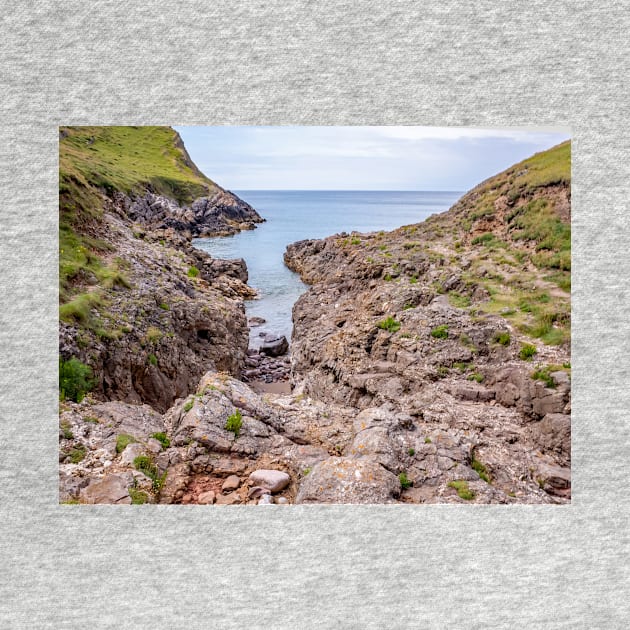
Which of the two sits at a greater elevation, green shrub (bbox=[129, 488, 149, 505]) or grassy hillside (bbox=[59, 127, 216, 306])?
grassy hillside (bbox=[59, 127, 216, 306])

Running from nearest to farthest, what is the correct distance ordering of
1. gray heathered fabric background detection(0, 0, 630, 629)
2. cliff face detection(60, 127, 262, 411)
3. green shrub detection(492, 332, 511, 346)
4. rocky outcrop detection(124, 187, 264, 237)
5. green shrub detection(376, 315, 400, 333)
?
1. gray heathered fabric background detection(0, 0, 630, 629)
2. cliff face detection(60, 127, 262, 411)
3. green shrub detection(492, 332, 511, 346)
4. rocky outcrop detection(124, 187, 264, 237)
5. green shrub detection(376, 315, 400, 333)

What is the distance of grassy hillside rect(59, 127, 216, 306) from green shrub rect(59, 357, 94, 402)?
0.38 meters

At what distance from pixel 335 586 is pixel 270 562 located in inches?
19.8

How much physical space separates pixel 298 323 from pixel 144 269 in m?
1.87

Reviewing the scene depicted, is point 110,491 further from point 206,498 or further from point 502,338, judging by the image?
point 502,338

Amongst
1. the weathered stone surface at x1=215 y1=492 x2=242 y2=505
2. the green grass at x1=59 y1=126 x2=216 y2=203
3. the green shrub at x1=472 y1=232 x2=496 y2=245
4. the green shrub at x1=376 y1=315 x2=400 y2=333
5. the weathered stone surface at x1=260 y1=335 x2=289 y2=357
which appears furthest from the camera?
the green shrub at x1=376 y1=315 x2=400 y2=333

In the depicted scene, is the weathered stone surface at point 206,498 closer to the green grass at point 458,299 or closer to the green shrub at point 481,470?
the green shrub at point 481,470

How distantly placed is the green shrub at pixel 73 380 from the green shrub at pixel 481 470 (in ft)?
10.5

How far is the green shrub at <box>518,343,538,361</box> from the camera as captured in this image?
3.45 meters

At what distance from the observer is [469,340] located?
3977 mm

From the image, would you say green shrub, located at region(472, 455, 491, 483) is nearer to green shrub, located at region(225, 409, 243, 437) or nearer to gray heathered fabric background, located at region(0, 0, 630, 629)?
gray heathered fabric background, located at region(0, 0, 630, 629)

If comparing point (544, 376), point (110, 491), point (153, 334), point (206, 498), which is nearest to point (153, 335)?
point (153, 334)

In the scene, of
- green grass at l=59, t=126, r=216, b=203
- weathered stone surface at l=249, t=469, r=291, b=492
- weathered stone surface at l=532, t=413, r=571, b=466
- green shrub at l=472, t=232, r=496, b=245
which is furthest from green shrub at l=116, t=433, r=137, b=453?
green shrub at l=472, t=232, r=496, b=245

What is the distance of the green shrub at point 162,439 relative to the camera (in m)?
3.28
